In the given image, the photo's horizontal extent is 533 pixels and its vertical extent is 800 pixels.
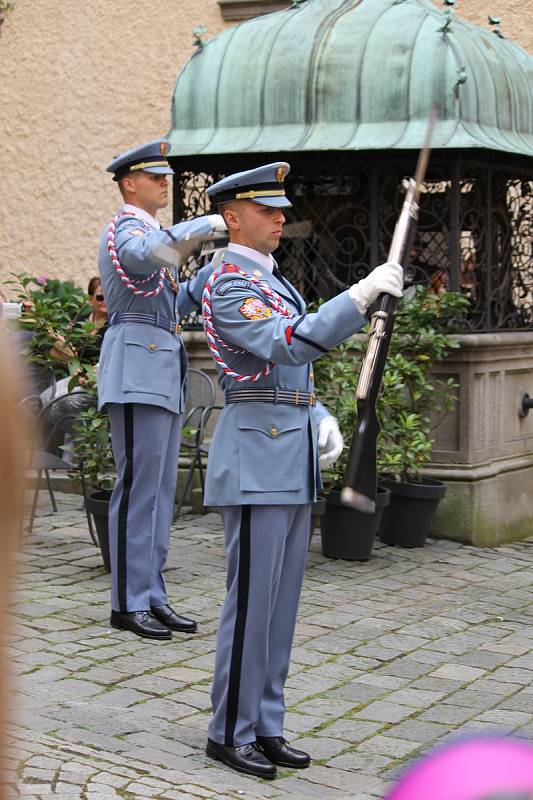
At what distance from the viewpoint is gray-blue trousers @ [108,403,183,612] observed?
5266 millimetres

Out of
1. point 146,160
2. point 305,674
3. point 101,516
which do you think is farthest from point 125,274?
point 305,674

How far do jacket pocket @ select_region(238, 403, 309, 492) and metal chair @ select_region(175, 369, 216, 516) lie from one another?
3.31 metres

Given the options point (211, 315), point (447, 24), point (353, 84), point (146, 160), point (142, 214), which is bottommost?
point (211, 315)

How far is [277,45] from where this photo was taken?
7480 millimetres

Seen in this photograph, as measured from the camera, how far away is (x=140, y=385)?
206 inches

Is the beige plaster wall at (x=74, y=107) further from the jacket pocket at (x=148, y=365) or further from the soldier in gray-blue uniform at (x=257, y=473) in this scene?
the soldier in gray-blue uniform at (x=257, y=473)

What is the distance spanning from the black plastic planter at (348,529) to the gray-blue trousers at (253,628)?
2642 mm

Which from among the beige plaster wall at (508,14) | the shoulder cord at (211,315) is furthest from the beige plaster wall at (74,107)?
the shoulder cord at (211,315)

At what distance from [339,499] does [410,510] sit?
0.52 meters

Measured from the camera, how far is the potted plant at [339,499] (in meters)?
6.53

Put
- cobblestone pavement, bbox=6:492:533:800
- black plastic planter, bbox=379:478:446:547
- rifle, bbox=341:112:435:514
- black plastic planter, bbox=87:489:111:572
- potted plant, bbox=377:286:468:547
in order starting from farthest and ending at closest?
black plastic planter, bbox=379:478:446:547 < potted plant, bbox=377:286:468:547 < black plastic planter, bbox=87:489:111:572 < cobblestone pavement, bbox=6:492:533:800 < rifle, bbox=341:112:435:514

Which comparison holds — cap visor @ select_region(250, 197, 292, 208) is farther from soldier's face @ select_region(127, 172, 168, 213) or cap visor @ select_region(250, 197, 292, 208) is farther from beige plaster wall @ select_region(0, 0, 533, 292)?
beige plaster wall @ select_region(0, 0, 533, 292)

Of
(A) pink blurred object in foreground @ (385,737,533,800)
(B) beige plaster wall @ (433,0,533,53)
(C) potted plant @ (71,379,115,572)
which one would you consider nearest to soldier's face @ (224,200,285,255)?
(C) potted plant @ (71,379,115,572)

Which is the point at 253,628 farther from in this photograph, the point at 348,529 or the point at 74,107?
the point at 74,107
